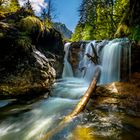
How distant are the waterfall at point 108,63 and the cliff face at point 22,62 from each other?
3.31 meters

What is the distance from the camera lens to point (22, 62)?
1198 centimetres

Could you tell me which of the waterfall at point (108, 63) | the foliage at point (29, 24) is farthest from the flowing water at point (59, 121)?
the foliage at point (29, 24)

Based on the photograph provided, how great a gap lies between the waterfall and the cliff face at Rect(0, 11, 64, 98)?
331 cm

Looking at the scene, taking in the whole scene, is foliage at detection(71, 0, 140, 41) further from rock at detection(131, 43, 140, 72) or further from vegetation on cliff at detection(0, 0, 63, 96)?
vegetation on cliff at detection(0, 0, 63, 96)

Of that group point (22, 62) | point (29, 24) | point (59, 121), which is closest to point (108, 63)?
point (29, 24)

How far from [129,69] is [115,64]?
4.18 ft

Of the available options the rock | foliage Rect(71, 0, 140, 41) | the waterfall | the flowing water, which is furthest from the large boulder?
foliage Rect(71, 0, 140, 41)

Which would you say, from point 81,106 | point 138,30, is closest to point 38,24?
point 138,30

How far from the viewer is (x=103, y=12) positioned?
3347 cm

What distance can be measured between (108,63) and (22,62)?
222 inches

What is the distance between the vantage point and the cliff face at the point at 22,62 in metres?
10.9

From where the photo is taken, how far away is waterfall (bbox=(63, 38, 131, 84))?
1333 centimetres

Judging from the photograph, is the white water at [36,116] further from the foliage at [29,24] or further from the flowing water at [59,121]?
the foliage at [29,24]

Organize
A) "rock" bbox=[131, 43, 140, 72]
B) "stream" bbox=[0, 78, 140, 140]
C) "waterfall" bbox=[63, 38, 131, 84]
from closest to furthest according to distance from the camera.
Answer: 1. "stream" bbox=[0, 78, 140, 140]
2. "rock" bbox=[131, 43, 140, 72]
3. "waterfall" bbox=[63, 38, 131, 84]
